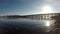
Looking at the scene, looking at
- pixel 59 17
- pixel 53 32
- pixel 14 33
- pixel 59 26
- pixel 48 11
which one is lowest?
pixel 14 33

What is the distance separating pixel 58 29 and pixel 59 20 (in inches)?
10.5

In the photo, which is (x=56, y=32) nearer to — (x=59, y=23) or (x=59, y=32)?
(x=59, y=32)

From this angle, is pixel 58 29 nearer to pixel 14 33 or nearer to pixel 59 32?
pixel 59 32

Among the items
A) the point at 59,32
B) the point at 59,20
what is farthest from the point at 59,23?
the point at 59,32

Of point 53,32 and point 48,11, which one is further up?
point 48,11

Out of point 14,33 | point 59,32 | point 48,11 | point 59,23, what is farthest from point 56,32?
point 14,33

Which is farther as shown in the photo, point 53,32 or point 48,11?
point 53,32

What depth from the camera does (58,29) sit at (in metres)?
2.55

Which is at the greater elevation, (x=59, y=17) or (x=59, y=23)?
(x=59, y=17)

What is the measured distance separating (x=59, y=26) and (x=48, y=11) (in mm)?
554

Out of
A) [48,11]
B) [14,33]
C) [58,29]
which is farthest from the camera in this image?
[14,33]

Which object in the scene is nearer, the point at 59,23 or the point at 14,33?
the point at 59,23

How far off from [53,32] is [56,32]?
0.09m

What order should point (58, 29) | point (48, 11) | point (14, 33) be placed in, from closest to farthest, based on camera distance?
point (48, 11) < point (58, 29) < point (14, 33)
